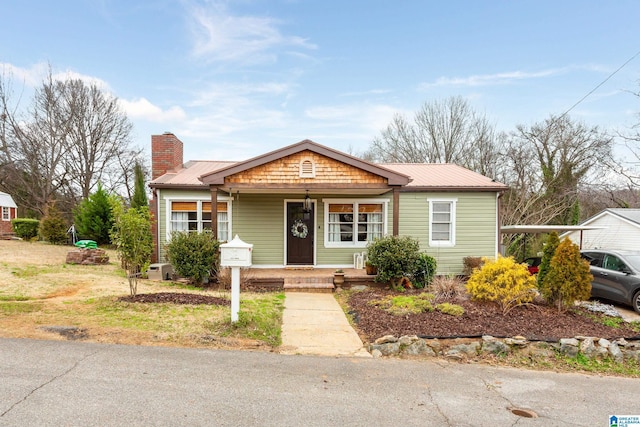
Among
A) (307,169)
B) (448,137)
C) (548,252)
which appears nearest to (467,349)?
(548,252)

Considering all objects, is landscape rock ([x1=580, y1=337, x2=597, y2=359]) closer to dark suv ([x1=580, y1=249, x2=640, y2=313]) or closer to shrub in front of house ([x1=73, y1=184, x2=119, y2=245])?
dark suv ([x1=580, y1=249, x2=640, y2=313])

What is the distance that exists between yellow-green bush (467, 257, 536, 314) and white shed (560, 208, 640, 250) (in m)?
Answer: 11.1

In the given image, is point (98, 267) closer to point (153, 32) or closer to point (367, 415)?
point (153, 32)

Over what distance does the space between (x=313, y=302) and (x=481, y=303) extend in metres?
3.71

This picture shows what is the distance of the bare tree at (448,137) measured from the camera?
25766mm

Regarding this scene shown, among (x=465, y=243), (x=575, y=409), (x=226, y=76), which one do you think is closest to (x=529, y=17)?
(x=465, y=243)

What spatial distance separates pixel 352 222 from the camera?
1211cm

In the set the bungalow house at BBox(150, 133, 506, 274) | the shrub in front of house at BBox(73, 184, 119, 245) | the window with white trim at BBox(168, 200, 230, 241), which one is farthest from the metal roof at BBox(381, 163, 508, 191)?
the shrub in front of house at BBox(73, 184, 119, 245)

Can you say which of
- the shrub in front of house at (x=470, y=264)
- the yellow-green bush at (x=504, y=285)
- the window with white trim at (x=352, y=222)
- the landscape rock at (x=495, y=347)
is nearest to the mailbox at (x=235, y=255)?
the landscape rock at (x=495, y=347)

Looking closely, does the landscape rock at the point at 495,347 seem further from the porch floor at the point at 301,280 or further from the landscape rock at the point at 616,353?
the porch floor at the point at 301,280

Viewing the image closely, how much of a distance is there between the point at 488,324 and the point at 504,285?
1233 millimetres

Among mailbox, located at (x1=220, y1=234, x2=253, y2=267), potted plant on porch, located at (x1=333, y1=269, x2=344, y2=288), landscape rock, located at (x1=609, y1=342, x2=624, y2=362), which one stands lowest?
landscape rock, located at (x1=609, y1=342, x2=624, y2=362)

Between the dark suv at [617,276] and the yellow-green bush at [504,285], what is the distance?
3.01 m

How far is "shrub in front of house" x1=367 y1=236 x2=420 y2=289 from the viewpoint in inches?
378
